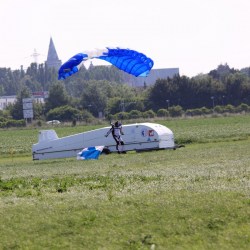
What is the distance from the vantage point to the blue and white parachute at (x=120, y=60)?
28.9 meters

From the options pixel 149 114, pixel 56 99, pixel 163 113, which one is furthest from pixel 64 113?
pixel 163 113

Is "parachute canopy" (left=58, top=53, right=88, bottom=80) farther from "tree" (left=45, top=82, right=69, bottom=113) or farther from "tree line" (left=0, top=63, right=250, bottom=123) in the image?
"tree" (left=45, top=82, right=69, bottom=113)

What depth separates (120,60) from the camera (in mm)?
29484

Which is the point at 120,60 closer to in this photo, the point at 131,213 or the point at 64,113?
the point at 131,213

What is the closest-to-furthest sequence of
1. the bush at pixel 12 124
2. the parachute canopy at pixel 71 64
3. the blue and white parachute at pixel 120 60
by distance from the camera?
the blue and white parachute at pixel 120 60, the parachute canopy at pixel 71 64, the bush at pixel 12 124

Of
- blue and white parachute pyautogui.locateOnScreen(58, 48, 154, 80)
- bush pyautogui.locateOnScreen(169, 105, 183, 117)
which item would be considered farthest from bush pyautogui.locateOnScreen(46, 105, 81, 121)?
blue and white parachute pyautogui.locateOnScreen(58, 48, 154, 80)

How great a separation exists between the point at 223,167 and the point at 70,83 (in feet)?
593

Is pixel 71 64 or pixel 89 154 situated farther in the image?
pixel 89 154

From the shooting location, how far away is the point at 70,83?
199250mm

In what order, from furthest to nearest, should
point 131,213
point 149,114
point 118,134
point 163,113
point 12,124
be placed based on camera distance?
point 12,124 < point 163,113 < point 149,114 < point 118,134 < point 131,213

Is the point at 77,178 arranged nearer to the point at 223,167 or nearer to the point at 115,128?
the point at 223,167

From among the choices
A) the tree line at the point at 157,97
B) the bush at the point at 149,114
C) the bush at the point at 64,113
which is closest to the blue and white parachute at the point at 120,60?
the tree line at the point at 157,97

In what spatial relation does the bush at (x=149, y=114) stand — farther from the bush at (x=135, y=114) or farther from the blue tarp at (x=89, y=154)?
the blue tarp at (x=89, y=154)

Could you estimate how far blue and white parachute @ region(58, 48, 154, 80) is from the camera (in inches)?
1136
